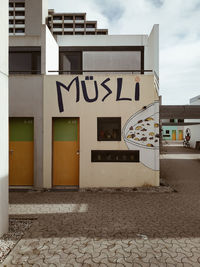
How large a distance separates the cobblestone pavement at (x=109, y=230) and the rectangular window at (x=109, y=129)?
2.06m

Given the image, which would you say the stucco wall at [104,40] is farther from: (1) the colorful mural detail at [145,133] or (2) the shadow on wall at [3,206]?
(2) the shadow on wall at [3,206]

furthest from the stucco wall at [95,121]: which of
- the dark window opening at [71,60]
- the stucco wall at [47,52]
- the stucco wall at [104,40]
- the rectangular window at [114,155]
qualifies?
the stucco wall at [104,40]

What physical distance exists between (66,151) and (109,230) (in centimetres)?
390

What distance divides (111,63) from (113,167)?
19.1 feet

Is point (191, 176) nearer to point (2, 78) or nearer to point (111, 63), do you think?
point (111, 63)

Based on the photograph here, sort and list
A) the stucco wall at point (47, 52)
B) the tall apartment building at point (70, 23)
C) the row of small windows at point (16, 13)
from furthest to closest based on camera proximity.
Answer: the tall apartment building at point (70, 23), the row of small windows at point (16, 13), the stucco wall at point (47, 52)

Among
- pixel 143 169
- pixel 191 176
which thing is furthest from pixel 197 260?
pixel 191 176

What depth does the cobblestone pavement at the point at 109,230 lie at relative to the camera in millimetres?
3148

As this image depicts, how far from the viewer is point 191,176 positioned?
29.8 ft

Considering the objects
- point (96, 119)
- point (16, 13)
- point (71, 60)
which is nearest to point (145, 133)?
point (96, 119)

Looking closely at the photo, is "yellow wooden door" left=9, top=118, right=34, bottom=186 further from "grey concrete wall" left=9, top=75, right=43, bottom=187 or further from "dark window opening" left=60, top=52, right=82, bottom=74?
"dark window opening" left=60, top=52, right=82, bottom=74

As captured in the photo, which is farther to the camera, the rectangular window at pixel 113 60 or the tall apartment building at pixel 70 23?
the tall apartment building at pixel 70 23

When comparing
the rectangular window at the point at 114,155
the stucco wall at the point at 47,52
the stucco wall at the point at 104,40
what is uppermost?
the stucco wall at the point at 104,40

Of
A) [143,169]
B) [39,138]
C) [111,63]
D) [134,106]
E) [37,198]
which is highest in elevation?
[111,63]
